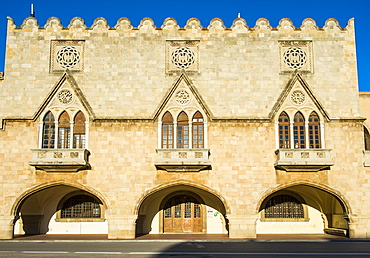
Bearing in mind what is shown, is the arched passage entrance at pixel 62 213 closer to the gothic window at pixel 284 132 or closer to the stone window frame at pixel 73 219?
the stone window frame at pixel 73 219

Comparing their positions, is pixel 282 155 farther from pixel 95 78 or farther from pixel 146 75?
pixel 95 78

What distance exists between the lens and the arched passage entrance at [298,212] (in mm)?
26828

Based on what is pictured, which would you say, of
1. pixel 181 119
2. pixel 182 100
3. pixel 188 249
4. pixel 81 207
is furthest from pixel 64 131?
pixel 188 249

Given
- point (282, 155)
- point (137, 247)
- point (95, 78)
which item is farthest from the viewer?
point (95, 78)

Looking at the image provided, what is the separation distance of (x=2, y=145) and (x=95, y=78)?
248 inches

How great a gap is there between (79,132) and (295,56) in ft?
43.0

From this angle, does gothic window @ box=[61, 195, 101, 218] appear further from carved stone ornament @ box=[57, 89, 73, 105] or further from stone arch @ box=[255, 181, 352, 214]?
stone arch @ box=[255, 181, 352, 214]

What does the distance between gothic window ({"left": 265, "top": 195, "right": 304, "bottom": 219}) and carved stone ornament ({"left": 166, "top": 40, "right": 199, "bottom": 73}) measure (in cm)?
947

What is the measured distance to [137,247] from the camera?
1995 centimetres

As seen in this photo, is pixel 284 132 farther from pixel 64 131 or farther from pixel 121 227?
pixel 64 131

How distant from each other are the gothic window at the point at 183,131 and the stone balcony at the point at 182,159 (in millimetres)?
1140

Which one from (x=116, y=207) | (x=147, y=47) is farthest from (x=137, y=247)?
(x=147, y=47)

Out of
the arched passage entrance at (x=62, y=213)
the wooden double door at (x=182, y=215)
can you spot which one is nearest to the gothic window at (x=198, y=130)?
the wooden double door at (x=182, y=215)

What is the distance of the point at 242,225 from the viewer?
24.2 m
